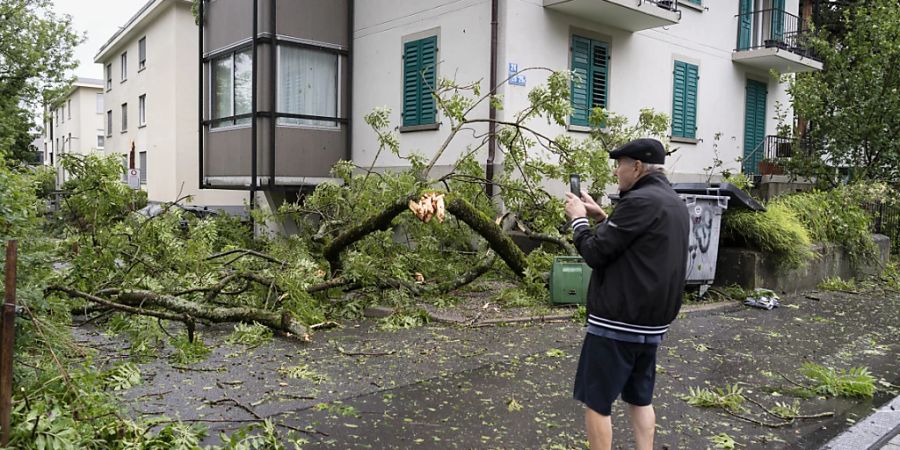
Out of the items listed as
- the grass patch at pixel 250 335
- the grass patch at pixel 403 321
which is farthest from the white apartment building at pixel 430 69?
the grass patch at pixel 250 335

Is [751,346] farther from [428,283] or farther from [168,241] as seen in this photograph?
[168,241]

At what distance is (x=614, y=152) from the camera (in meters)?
3.55

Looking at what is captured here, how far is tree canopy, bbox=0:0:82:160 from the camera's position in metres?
27.2

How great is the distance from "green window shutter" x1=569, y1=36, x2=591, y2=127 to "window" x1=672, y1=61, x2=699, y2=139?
111 inches

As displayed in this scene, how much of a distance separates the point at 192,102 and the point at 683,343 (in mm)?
19213

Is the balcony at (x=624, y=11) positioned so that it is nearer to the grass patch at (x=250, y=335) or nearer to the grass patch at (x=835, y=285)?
the grass patch at (x=835, y=285)

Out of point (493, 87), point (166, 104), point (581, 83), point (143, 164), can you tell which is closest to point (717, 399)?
point (493, 87)

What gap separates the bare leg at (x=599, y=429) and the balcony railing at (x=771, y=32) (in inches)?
584

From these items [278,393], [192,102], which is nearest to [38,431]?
[278,393]

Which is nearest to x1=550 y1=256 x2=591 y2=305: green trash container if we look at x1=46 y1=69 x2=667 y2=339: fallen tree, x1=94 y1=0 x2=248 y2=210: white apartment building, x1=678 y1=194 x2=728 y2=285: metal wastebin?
x1=46 y1=69 x2=667 y2=339: fallen tree

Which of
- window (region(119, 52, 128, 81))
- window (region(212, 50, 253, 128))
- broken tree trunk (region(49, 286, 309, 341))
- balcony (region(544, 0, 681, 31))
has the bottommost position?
broken tree trunk (region(49, 286, 309, 341))

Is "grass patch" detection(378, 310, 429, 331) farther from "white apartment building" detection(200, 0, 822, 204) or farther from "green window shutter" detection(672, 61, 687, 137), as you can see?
"green window shutter" detection(672, 61, 687, 137)

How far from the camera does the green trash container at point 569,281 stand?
807 cm

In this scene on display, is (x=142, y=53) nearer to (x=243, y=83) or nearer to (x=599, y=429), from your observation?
(x=243, y=83)
